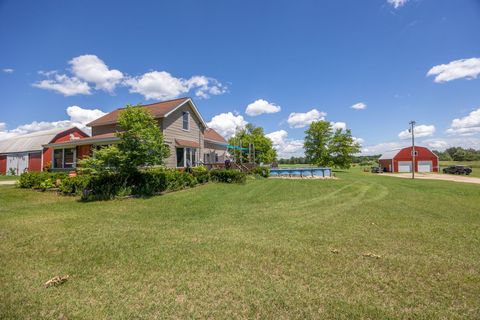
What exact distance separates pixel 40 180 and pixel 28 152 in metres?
20.0

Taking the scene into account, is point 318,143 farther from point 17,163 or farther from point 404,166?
point 17,163

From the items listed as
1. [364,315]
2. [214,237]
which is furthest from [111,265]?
[364,315]

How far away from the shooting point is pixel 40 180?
A: 12195 mm

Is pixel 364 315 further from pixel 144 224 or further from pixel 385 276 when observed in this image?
pixel 144 224

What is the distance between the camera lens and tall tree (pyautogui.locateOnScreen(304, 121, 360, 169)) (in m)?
42.2

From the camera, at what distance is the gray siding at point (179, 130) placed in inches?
668

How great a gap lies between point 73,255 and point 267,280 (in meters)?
3.78

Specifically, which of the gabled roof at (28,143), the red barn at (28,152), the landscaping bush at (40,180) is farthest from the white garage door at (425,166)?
the gabled roof at (28,143)

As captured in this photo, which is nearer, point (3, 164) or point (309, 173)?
point (309, 173)

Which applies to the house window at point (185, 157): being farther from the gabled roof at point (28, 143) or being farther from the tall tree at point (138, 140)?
the gabled roof at point (28, 143)

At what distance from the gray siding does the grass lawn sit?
9.69 meters

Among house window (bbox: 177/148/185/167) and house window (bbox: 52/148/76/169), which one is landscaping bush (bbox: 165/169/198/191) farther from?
house window (bbox: 52/148/76/169)

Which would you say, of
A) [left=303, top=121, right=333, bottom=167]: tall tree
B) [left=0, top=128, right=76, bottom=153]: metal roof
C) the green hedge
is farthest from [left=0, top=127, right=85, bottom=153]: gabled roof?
[left=303, top=121, right=333, bottom=167]: tall tree

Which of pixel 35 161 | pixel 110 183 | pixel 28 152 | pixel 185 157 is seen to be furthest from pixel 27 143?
pixel 110 183
